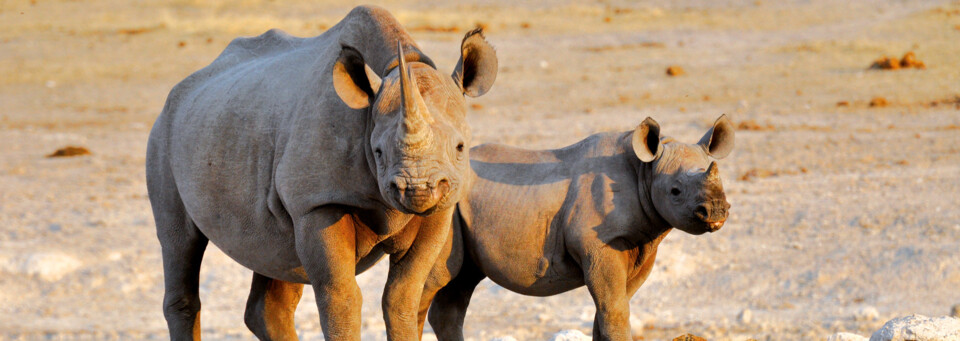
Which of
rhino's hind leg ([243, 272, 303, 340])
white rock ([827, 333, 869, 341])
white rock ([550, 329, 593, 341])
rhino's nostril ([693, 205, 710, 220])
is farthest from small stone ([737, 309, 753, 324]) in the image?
rhino's hind leg ([243, 272, 303, 340])

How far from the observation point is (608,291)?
19.9ft

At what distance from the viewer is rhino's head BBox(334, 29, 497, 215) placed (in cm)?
423

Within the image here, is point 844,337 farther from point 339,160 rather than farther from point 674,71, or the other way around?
point 674,71

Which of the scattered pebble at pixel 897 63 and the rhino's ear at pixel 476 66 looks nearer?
the rhino's ear at pixel 476 66

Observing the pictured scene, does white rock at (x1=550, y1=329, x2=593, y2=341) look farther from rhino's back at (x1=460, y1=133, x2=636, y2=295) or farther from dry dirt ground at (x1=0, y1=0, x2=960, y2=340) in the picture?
dry dirt ground at (x1=0, y1=0, x2=960, y2=340)

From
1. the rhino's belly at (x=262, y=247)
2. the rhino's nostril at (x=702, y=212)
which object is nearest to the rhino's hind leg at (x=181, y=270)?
the rhino's belly at (x=262, y=247)

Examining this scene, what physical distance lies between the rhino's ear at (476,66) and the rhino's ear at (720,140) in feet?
6.37

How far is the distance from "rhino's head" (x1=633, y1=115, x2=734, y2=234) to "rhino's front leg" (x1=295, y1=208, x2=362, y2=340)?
1.76 metres

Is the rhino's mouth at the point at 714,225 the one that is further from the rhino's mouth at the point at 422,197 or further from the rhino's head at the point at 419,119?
the rhino's mouth at the point at 422,197

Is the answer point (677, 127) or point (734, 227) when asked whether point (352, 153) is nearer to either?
point (734, 227)

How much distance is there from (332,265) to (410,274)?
1.25ft

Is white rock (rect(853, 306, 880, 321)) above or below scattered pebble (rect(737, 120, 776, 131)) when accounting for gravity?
below

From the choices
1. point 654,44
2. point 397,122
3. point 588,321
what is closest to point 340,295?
point 397,122

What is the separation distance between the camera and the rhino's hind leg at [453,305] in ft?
21.6
